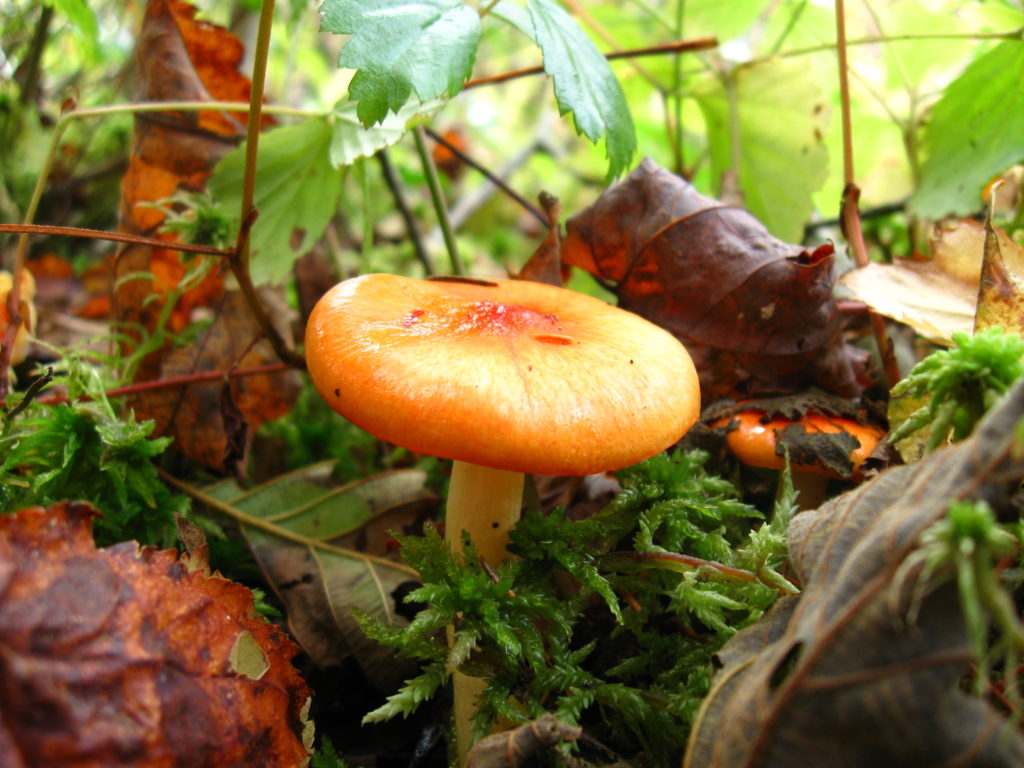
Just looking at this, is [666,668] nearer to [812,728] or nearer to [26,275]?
[812,728]

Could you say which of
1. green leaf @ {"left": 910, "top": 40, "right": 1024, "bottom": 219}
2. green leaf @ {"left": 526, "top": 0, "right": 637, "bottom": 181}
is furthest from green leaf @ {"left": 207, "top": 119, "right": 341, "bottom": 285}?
green leaf @ {"left": 910, "top": 40, "right": 1024, "bottom": 219}

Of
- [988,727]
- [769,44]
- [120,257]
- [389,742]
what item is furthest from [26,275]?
[769,44]

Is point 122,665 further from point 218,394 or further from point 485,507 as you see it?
point 218,394

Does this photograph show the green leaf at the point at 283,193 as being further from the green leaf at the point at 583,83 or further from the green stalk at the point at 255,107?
the green leaf at the point at 583,83

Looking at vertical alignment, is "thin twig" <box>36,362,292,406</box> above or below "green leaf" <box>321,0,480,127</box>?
below

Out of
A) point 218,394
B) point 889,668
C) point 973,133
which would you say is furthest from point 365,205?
point 973,133

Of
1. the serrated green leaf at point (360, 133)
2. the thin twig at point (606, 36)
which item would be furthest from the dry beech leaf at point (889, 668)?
the thin twig at point (606, 36)

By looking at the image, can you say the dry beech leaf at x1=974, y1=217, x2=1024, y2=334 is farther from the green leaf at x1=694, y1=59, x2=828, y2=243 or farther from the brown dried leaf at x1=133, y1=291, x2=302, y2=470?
the brown dried leaf at x1=133, y1=291, x2=302, y2=470

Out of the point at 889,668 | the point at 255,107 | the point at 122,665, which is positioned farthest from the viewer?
the point at 255,107
